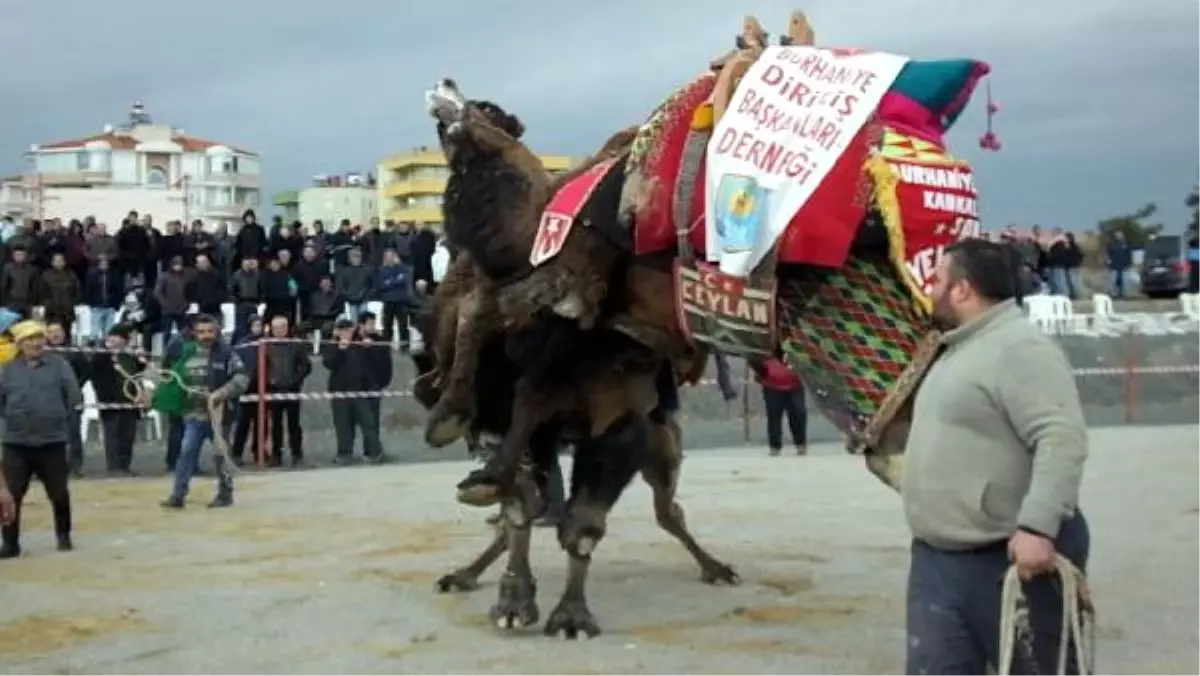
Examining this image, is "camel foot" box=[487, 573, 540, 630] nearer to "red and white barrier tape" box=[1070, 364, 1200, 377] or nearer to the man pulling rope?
the man pulling rope

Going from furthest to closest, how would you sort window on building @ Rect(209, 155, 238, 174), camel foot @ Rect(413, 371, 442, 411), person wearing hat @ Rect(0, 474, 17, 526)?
1. window on building @ Rect(209, 155, 238, 174)
2. person wearing hat @ Rect(0, 474, 17, 526)
3. camel foot @ Rect(413, 371, 442, 411)

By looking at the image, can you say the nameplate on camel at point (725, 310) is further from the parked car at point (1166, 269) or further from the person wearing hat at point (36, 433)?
the parked car at point (1166, 269)

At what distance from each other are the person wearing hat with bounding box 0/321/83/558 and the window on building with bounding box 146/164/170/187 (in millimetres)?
89372

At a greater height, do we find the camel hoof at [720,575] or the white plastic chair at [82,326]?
the white plastic chair at [82,326]

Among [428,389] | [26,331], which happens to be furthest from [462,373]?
[26,331]

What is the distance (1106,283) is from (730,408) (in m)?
15.7

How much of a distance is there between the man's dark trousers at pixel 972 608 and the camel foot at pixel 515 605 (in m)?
3.63

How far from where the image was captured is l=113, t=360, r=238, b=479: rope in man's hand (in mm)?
15352

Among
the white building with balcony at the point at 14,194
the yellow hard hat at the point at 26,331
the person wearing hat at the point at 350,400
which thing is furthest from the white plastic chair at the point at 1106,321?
the white building with balcony at the point at 14,194

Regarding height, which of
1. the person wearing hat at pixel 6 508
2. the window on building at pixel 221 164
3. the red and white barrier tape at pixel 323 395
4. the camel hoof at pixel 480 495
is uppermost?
the window on building at pixel 221 164

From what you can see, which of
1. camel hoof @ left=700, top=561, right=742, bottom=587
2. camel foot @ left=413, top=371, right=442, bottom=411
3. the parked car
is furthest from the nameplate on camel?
the parked car

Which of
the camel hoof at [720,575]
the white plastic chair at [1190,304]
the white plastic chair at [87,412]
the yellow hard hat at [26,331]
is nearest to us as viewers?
the camel hoof at [720,575]

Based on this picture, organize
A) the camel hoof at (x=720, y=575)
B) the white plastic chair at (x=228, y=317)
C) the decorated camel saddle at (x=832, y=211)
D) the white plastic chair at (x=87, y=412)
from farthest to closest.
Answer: the white plastic chair at (x=228, y=317) < the white plastic chair at (x=87, y=412) < the camel hoof at (x=720, y=575) < the decorated camel saddle at (x=832, y=211)

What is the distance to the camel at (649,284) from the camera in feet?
20.7
